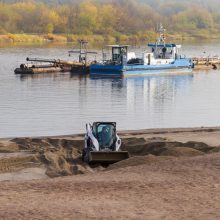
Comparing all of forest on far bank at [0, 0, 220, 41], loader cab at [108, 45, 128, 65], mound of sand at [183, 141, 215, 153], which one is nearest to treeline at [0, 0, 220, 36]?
forest on far bank at [0, 0, 220, 41]

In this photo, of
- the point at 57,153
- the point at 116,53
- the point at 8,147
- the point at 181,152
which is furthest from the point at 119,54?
the point at 181,152

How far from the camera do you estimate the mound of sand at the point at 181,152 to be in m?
16.9

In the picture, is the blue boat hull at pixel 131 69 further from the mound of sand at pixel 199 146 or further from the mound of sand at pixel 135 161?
the mound of sand at pixel 135 161

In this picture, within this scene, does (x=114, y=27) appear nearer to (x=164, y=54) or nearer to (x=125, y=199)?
(x=164, y=54)

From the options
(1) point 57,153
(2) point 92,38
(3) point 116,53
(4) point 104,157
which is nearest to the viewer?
(4) point 104,157

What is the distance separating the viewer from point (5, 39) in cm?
10838

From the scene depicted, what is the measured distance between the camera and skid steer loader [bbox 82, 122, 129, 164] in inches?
642

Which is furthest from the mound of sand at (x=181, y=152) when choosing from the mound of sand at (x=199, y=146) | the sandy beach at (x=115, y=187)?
the mound of sand at (x=199, y=146)

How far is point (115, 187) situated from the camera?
12.1 meters

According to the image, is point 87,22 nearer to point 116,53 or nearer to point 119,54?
point 116,53

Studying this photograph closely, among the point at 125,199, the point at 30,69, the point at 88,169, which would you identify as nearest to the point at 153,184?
the point at 125,199

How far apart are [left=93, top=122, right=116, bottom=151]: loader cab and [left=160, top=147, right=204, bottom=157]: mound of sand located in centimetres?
144

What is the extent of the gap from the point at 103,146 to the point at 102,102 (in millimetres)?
19887

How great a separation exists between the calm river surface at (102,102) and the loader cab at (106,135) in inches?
324
